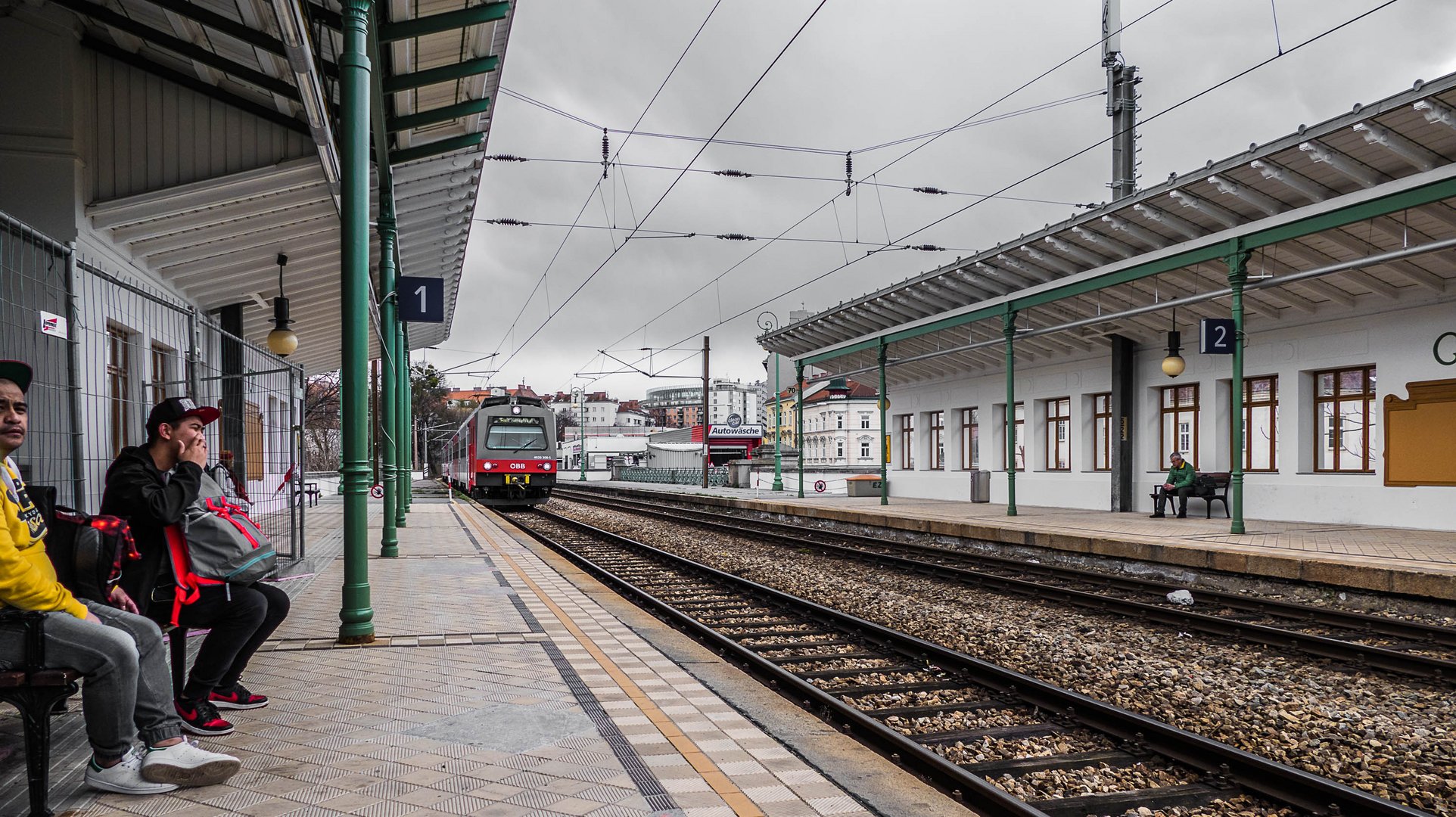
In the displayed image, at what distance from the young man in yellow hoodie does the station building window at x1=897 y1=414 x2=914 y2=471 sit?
86.6ft

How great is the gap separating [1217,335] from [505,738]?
12.9m

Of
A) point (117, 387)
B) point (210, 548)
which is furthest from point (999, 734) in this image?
point (117, 387)

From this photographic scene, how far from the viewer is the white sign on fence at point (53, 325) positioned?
174 inches

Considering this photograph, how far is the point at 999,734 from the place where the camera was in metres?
5.52

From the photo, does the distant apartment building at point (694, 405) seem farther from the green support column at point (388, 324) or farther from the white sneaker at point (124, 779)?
the white sneaker at point (124, 779)

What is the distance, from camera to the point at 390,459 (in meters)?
13.4

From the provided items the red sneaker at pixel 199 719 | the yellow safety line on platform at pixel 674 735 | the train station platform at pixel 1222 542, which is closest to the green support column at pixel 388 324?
the yellow safety line on platform at pixel 674 735

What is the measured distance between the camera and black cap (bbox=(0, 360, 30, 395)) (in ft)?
11.0

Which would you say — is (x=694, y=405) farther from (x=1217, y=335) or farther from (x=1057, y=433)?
(x=1217, y=335)

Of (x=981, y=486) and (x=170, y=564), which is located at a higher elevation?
(x=170, y=564)

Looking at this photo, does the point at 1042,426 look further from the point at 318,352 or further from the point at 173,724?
the point at 173,724

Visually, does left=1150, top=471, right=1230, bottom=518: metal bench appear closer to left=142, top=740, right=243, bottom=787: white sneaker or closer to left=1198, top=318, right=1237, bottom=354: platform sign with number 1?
left=1198, top=318, right=1237, bottom=354: platform sign with number 1

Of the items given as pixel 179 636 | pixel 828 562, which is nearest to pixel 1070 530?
pixel 828 562

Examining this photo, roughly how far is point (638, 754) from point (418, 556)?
968 cm
